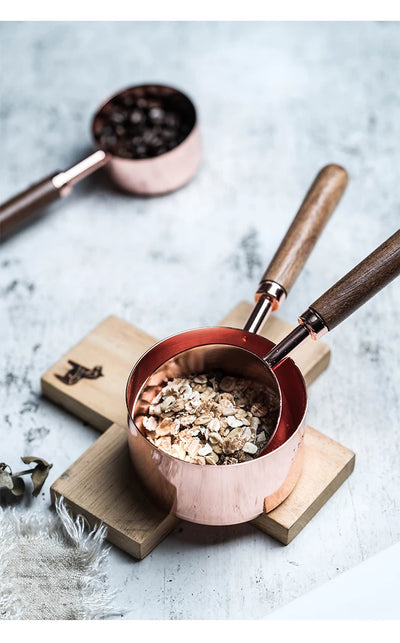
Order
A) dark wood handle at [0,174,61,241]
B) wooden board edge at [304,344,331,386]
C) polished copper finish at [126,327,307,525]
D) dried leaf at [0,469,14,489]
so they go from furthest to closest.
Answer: dark wood handle at [0,174,61,241]
wooden board edge at [304,344,331,386]
dried leaf at [0,469,14,489]
polished copper finish at [126,327,307,525]

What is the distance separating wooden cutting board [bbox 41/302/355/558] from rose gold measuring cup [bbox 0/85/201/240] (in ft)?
0.86

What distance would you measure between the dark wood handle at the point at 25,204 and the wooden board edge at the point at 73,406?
0.30 meters

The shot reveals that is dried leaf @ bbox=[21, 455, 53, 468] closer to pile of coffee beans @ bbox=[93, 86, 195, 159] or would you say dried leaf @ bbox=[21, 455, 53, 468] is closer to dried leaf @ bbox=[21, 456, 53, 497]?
dried leaf @ bbox=[21, 456, 53, 497]

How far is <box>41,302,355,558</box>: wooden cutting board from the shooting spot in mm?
940

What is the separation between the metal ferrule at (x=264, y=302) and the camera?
1.01 metres

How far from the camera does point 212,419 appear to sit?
929 millimetres

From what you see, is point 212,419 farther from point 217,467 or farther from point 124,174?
point 124,174

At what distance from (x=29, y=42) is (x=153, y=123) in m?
0.43

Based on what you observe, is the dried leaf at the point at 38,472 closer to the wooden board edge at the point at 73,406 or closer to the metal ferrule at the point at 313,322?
the wooden board edge at the point at 73,406

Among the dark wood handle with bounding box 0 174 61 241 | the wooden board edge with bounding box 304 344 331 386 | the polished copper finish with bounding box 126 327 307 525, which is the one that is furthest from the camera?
the dark wood handle with bounding box 0 174 61 241

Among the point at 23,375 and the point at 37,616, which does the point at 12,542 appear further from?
the point at 23,375

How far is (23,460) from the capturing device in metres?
1.00

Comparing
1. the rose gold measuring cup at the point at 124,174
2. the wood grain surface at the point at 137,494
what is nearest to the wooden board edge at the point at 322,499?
the wood grain surface at the point at 137,494

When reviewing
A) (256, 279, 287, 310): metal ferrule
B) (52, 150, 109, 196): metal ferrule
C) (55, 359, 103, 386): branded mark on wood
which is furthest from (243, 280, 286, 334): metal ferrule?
(52, 150, 109, 196): metal ferrule
